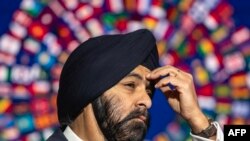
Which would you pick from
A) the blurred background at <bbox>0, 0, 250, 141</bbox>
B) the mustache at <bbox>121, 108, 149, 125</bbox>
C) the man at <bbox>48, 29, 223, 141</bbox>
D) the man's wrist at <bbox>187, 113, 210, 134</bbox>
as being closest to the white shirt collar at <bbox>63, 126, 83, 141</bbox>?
the man at <bbox>48, 29, 223, 141</bbox>

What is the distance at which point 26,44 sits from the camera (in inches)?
96.4

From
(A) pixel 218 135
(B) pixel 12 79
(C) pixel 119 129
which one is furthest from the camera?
(B) pixel 12 79

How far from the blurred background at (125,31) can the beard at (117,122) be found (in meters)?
0.75

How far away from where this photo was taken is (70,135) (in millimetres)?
1758

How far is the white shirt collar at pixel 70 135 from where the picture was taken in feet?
5.72

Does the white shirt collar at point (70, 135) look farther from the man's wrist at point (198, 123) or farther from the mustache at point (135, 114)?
the man's wrist at point (198, 123)

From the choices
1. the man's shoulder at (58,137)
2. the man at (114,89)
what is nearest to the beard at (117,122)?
the man at (114,89)

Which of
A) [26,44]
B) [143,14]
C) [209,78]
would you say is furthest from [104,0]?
[209,78]

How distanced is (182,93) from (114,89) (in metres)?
0.20

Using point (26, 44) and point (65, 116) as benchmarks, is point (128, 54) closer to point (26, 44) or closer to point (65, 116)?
point (65, 116)

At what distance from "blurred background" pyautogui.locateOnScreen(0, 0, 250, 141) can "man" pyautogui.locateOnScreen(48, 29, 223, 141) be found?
0.64 metres

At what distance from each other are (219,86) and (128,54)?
0.85 metres

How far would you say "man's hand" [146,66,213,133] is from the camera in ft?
5.75

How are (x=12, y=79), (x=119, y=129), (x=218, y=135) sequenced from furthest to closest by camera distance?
(x=12, y=79), (x=218, y=135), (x=119, y=129)
